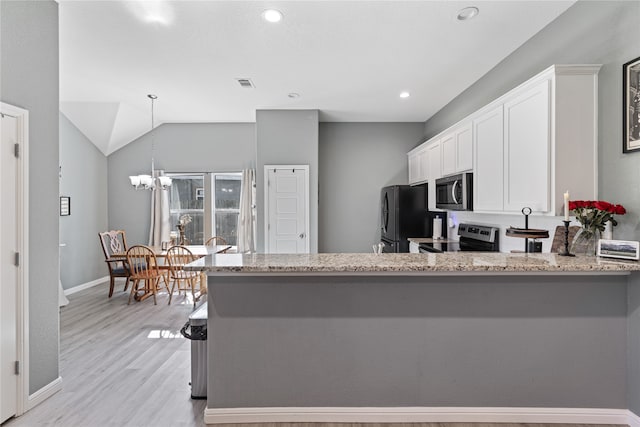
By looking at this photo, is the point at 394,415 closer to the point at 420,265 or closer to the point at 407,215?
the point at 420,265

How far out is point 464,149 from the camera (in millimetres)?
3457

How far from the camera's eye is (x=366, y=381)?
207cm

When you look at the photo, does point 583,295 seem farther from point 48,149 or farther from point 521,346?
point 48,149

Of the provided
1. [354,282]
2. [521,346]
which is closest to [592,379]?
[521,346]

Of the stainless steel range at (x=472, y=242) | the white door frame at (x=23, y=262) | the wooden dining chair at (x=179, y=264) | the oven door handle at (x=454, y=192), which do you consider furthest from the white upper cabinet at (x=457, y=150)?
the white door frame at (x=23, y=262)

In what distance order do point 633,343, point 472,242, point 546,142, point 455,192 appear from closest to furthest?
point 633,343 → point 546,142 → point 455,192 → point 472,242

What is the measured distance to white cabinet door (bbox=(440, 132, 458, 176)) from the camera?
12.2 feet

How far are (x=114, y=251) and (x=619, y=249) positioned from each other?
238 inches

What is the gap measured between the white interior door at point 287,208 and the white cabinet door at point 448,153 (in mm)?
1922

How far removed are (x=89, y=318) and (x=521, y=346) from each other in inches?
178

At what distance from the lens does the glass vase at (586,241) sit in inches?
82.2

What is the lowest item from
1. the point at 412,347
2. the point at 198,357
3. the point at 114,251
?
the point at 198,357

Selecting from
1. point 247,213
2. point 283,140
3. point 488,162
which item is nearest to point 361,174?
point 283,140

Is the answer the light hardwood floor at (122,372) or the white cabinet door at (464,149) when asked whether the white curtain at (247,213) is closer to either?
the light hardwood floor at (122,372)
